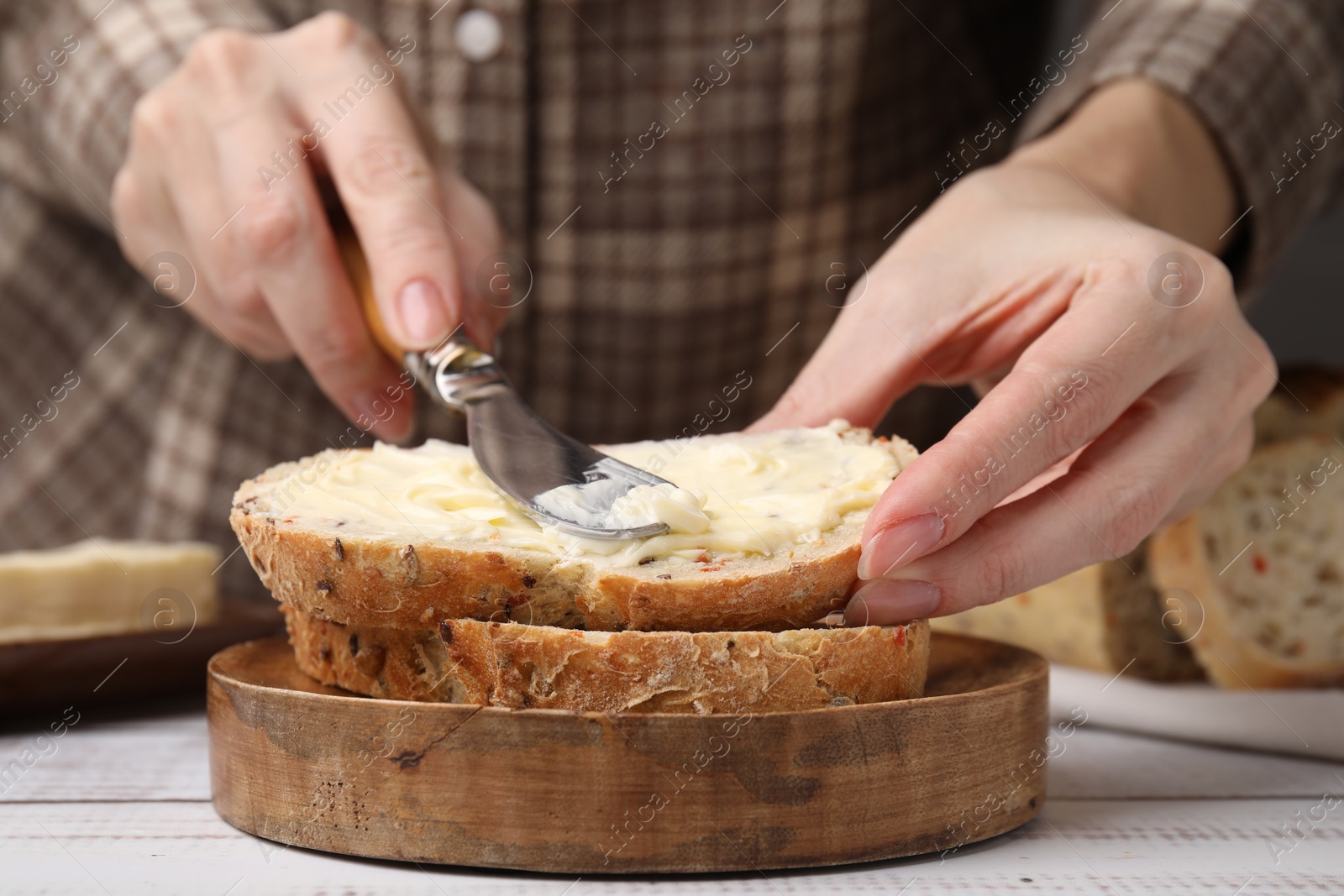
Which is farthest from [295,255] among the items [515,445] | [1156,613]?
[1156,613]

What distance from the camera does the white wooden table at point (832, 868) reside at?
1.22 meters

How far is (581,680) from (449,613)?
0.73 feet

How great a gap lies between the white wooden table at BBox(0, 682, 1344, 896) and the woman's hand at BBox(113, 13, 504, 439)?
2.32ft

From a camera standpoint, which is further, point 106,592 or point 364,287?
point 106,592

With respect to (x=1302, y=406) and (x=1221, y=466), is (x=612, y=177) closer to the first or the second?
(x=1221, y=466)

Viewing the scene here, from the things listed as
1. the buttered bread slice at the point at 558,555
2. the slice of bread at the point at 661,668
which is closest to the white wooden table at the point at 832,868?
the slice of bread at the point at 661,668

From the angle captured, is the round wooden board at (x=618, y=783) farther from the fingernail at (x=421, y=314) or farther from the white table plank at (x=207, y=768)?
the fingernail at (x=421, y=314)

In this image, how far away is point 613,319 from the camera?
2.70 meters

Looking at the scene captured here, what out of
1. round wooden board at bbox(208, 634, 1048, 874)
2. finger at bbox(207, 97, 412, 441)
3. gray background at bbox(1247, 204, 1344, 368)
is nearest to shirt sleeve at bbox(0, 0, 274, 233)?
finger at bbox(207, 97, 412, 441)

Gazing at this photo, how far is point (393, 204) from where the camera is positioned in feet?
5.90

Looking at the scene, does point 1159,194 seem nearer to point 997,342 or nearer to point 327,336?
point 997,342

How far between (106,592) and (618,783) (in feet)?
4.56

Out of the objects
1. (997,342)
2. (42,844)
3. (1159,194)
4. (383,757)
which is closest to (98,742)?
(42,844)

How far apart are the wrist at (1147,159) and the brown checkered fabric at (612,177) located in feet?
0.15
